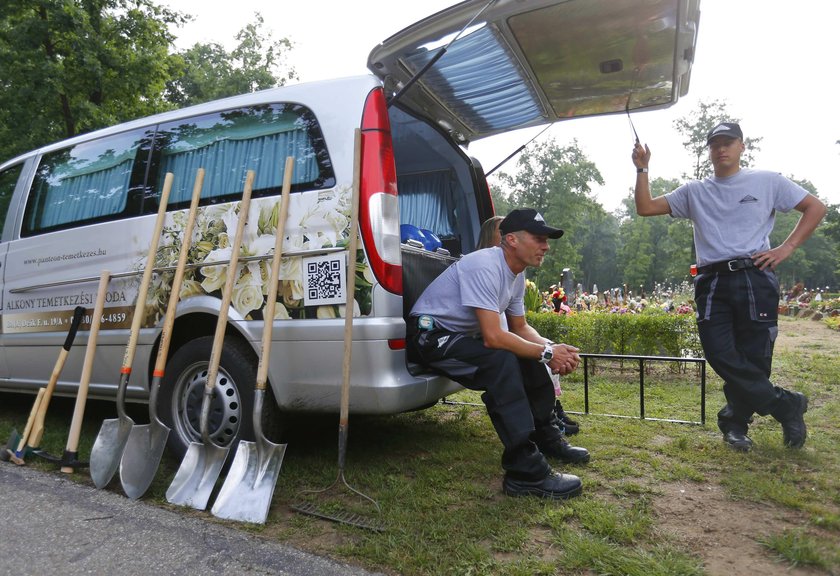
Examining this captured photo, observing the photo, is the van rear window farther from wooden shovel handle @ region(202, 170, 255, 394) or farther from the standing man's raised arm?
the standing man's raised arm

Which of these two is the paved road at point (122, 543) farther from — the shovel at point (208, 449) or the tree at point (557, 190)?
the tree at point (557, 190)

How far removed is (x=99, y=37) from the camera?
10023mm

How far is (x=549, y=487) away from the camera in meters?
2.63

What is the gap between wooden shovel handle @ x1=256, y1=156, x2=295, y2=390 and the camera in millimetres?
2770

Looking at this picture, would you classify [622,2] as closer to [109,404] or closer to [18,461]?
[18,461]

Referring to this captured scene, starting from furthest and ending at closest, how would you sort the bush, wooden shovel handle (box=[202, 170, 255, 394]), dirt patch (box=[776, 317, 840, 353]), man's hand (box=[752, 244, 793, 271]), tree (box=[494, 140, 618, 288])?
tree (box=[494, 140, 618, 288]) → dirt patch (box=[776, 317, 840, 353]) → the bush → man's hand (box=[752, 244, 793, 271]) → wooden shovel handle (box=[202, 170, 255, 394])

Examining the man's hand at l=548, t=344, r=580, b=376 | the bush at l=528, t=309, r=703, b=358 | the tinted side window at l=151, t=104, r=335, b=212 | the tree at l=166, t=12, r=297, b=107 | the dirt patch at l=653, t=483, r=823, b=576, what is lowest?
the dirt patch at l=653, t=483, r=823, b=576

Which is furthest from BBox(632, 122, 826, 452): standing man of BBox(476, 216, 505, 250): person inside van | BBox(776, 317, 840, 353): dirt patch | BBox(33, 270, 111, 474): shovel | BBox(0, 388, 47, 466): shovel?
BBox(776, 317, 840, 353): dirt patch

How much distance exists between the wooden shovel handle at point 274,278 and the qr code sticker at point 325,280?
0.14 meters

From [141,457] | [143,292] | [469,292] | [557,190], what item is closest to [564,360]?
[469,292]

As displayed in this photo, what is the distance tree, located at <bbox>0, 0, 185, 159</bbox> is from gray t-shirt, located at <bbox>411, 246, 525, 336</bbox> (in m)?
9.41

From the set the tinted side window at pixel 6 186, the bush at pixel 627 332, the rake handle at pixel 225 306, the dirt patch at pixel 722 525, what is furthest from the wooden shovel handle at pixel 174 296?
the bush at pixel 627 332

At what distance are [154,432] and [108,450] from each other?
0.89ft

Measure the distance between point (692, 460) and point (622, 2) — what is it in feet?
7.67
